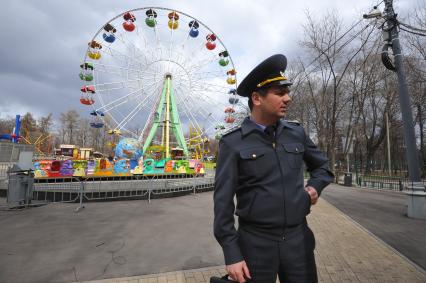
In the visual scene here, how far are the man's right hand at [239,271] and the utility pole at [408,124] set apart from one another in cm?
774

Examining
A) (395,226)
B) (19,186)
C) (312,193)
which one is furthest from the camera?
(19,186)

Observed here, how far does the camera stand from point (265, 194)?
1.83 m

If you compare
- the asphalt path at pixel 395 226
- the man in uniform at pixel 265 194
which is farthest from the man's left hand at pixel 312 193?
the asphalt path at pixel 395 226

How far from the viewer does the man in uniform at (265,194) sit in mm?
1789

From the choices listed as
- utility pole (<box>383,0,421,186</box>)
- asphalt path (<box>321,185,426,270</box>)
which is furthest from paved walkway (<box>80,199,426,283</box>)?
utility pole (<box>383,0,421,186</box>)

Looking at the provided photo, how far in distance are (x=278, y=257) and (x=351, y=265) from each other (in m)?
3.15

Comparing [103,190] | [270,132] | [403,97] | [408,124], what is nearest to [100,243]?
[270,132]

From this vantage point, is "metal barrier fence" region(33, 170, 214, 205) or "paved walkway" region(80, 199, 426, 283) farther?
"metal barrier fence" region(33, 170, 214, 205)

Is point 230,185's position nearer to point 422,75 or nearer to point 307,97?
point 422,75

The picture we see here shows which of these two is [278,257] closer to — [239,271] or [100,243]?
[239,271]

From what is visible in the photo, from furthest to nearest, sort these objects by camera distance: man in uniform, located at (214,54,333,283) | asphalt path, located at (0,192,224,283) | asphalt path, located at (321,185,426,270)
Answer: asphalt path, located at (321,185,426,270), asphalt path, located at (0,192,224,283), man in uniform, located at (214,54,333,283)

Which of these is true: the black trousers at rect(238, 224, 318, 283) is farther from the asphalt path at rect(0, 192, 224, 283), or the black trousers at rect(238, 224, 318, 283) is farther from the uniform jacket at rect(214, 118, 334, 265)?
the asphalt path at rect(0, 192, 224, 283)

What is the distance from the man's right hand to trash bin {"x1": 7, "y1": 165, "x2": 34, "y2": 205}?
9.38 metres

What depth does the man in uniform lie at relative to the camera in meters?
1.79
